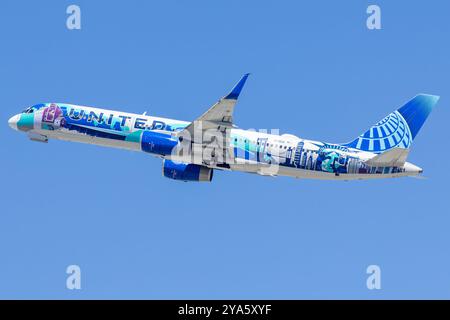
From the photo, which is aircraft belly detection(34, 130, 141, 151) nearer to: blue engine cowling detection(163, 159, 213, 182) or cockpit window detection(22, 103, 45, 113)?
cockpit window detection(22, 103, 45, 113)

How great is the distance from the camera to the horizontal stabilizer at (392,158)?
2496 inches

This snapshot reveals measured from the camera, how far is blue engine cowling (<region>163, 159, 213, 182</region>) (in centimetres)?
7000

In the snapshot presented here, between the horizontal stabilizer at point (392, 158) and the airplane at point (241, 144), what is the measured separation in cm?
9

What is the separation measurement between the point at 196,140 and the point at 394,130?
15.0 metres

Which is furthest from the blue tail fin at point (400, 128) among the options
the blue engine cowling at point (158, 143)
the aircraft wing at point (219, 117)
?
the blue engine cowling at point (158, 143)

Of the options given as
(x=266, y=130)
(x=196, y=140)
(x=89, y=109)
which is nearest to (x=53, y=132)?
(x=89, y=109)

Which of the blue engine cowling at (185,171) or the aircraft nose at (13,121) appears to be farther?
the aircraft nose at (13,121)

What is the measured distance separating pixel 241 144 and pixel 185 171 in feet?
16.0

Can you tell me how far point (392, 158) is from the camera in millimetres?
63875

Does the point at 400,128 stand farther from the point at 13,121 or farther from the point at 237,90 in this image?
the point at 13,121

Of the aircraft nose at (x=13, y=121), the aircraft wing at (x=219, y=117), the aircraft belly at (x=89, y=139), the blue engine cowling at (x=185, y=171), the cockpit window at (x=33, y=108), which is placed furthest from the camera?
the aircraft nose at (x=13, y=121)

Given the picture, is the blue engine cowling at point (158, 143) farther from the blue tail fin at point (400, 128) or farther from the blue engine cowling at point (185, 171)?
the blue tail fin at point (400, 128)

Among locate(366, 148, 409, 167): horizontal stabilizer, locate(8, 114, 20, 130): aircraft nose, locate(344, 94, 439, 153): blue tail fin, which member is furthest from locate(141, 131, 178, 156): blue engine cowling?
locate(366, 148, 409, 167): horizontal stabilizer

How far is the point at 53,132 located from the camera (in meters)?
72.7
